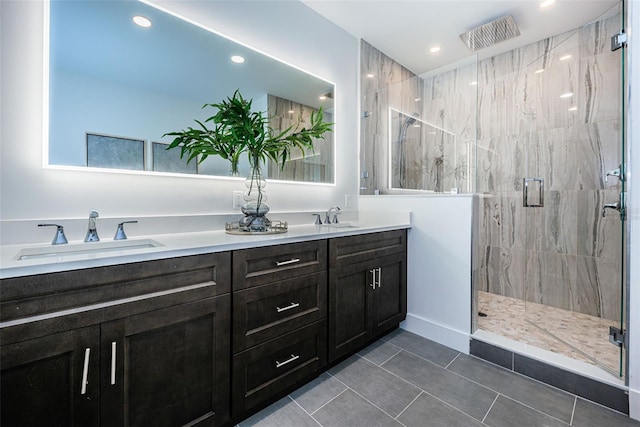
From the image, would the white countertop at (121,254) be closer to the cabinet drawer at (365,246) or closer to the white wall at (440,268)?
the cabinet drawer at (365,246)

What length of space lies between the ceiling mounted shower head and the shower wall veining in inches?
12.6

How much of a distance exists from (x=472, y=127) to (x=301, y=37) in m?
1.71

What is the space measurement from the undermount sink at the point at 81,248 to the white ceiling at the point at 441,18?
221 centimetres

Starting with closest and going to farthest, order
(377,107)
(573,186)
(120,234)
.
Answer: (120,234) < (573,186) < (377,107)

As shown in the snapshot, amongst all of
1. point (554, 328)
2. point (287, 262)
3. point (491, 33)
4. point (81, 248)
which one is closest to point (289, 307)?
point (287, 262)

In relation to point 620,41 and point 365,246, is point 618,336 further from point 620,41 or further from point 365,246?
point 620,41

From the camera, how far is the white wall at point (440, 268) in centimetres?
197

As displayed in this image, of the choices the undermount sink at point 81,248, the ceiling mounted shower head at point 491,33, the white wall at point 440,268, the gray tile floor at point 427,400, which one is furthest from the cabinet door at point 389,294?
the ceiling mounted shower head at point 491,33

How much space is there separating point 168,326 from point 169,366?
16 cm

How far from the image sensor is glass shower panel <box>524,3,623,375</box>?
2.28 meters

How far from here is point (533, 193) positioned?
2.73 metres

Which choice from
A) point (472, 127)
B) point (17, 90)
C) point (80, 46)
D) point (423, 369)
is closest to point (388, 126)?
point (472, 127)

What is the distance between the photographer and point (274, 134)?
6.77 feet

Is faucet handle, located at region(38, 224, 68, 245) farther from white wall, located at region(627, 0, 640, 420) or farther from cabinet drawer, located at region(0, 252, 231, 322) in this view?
white wall, located at region(627, 0, 640, 420)
